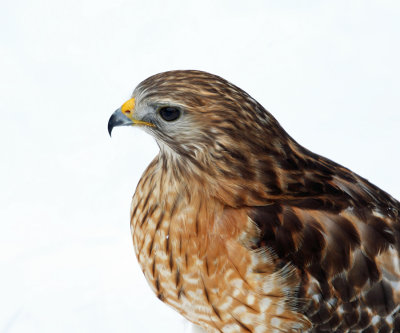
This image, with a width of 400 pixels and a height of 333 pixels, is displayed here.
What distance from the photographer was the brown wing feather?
9.33ft

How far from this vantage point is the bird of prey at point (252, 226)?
9.14ft

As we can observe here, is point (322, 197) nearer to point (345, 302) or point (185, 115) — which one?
point (345, 302)

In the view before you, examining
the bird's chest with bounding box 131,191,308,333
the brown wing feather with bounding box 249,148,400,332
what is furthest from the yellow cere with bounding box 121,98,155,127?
the brown wing feather with bounding box 249,148,400,332

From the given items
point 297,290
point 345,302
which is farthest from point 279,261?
point 345,302

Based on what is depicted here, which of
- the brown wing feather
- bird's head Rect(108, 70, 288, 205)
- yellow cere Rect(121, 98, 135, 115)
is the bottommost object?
the brown wing feather

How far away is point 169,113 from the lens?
2771 mm

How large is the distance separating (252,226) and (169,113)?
58 cm

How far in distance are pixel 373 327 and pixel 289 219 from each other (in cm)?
60

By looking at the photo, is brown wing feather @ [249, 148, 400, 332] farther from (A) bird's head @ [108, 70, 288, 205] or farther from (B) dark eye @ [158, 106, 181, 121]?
(B) dark eye @ [158, 106, 181, 121]

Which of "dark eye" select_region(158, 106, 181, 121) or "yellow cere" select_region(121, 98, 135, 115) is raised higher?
"yellow cere" select_region(121, 98, 135, 115)

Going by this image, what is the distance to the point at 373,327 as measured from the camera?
9.52 ft

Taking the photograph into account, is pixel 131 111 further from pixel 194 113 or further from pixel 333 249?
pixel 333 249

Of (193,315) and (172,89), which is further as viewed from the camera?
(193,315)

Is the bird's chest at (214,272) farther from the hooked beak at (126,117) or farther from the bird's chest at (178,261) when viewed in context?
the hooked beak at (126,117)
